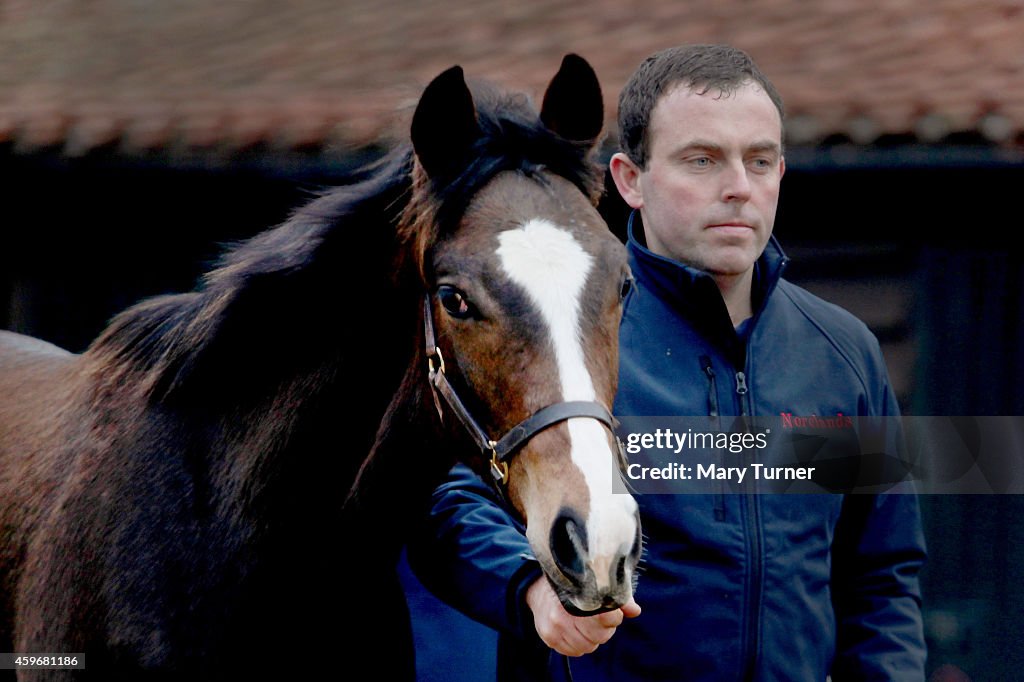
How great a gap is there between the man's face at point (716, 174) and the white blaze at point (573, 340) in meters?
0.39

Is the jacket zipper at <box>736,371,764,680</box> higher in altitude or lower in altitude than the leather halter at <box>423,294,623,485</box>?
lower

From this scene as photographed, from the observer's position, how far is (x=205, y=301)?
7.98 feet

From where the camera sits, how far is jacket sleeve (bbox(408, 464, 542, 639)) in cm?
209

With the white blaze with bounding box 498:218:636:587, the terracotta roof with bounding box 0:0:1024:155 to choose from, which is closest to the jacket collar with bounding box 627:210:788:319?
the white blaze with bounding box 498:218:636:587

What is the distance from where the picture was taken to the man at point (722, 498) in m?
2.11

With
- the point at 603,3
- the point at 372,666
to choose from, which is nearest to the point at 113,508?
the point at 372,666

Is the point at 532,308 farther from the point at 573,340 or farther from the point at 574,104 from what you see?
the point at 574,104

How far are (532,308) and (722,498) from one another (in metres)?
0.56

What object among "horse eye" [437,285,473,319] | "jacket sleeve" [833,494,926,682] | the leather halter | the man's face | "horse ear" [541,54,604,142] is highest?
"horse ear" [541,54,604,142]

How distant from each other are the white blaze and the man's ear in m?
0.46

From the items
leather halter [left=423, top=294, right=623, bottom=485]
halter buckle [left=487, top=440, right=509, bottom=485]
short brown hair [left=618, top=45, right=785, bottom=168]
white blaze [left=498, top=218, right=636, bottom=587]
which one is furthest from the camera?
short brown hair [left=618, top=45, right=785, bottom=168]

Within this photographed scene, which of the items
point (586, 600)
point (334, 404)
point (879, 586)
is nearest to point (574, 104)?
point (334, 404)

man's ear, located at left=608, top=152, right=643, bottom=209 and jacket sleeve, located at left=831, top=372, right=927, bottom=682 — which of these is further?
man's ear, located at left=608, top=152, right=643, bottom=209

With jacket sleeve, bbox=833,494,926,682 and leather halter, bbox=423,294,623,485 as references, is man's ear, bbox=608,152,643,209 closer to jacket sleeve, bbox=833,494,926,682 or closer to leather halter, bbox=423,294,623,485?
leather halter, bbox=423,294,623,485
